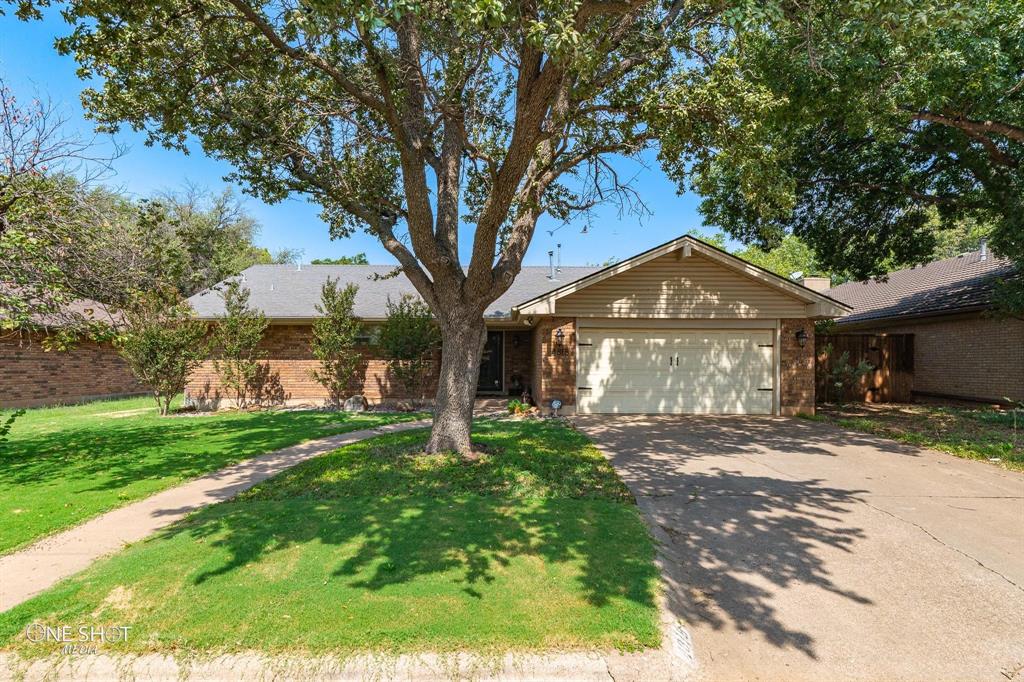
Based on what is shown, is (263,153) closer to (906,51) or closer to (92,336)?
(92,336)

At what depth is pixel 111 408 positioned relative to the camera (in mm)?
13938

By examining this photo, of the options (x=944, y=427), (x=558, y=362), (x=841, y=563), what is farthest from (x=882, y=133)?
(x=841, y=563)

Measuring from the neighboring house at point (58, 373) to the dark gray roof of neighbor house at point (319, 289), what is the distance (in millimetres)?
3739

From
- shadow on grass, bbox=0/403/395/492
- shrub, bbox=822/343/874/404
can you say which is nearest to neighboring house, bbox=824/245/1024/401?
shrub, bbox=822/343/874/404

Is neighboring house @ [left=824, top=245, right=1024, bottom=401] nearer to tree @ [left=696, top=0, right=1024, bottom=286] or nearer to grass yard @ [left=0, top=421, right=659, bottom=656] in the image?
tree @ [left=696, top=0, right=1024, bottom=286]

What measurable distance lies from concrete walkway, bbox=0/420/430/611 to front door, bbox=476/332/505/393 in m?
8.09

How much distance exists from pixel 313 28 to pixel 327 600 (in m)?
5.71

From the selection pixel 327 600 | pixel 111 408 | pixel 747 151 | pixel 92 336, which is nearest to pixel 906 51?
pixel 747 151

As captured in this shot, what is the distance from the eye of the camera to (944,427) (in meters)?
9.55

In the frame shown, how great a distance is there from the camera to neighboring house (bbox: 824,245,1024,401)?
43.1 ft

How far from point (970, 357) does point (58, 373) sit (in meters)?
28.7

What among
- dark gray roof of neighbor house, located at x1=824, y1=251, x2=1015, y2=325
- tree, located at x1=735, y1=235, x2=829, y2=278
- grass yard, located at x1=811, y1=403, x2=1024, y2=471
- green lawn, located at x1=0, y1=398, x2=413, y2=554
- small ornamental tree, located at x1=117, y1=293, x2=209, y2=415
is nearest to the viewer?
green lawn, located at x1=0, y1=398, x2=413, y2=554

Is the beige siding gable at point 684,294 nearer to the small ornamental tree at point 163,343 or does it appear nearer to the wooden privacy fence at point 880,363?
the wooden privacy fence at point 880,363

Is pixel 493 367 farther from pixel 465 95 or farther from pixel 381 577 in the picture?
pixel 381 577
